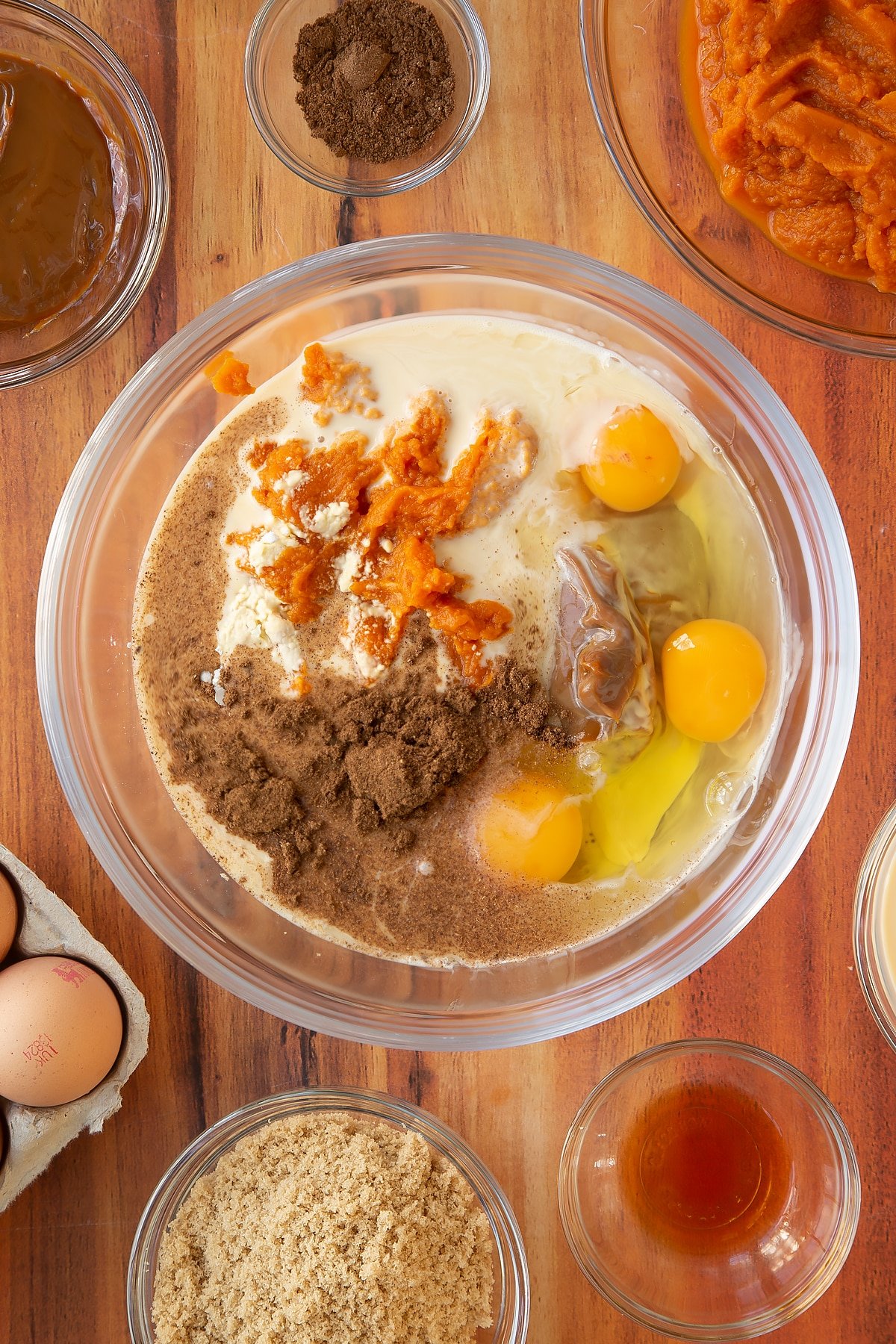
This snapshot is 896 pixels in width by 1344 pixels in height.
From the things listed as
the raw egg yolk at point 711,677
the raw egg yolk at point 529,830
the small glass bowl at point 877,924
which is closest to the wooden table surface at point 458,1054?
the small glass bowl at point 877,924

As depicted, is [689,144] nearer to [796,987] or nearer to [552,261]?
[552,261]

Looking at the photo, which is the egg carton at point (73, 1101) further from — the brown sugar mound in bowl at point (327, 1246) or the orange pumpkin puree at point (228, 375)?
the orange pumpkin puree at point (228, 375)

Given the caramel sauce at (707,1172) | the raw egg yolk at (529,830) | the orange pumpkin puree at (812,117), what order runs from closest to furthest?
1. the orange pumpkin puree at (812,117)
2. the raw egg yolk at (529,830)
3. the caramel sauce at (707,1172)

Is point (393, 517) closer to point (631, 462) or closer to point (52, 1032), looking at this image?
point (631, 462)

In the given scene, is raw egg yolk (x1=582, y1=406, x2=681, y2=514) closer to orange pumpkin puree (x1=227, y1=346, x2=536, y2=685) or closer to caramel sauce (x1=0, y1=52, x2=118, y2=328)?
orange pumpkin puree (x1=227, y1=346, x2=536, y2=685)

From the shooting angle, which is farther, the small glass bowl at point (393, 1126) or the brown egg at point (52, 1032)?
the small glass bowl at point (393, 1126)

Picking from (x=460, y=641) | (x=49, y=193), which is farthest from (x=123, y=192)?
(x=460, y=641)

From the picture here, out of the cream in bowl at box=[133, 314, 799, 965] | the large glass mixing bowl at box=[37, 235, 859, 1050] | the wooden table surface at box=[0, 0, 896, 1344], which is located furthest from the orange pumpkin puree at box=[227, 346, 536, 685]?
the wooden table surface at box=[0, 0, 896, 1344]
